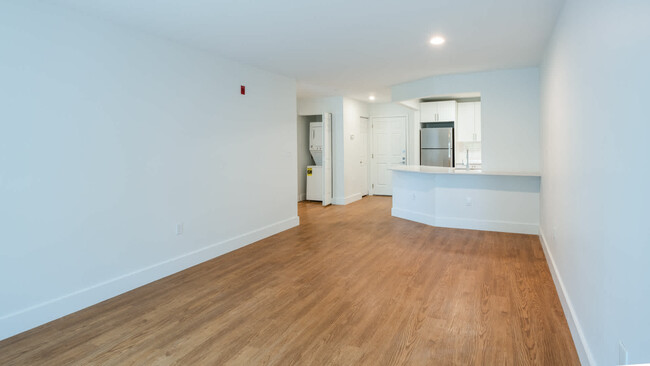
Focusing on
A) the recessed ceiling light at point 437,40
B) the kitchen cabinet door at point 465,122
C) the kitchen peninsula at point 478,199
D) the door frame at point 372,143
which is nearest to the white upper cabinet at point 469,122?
the kitchen cabinet door at point 465,122

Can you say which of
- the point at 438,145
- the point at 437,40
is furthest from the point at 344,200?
the point at 437,40

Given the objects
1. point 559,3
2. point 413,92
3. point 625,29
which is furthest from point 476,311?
point 413,92

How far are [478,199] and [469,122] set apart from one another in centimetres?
279

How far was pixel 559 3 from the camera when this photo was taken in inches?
123

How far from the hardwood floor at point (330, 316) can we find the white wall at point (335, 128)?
4.00m

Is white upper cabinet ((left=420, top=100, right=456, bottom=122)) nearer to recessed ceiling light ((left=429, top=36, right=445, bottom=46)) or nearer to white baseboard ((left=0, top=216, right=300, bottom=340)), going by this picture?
recessed ceiling light ((left=429, top=36, right=445, bottom=46))

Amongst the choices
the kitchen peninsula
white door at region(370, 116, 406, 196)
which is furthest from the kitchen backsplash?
the kitchen peninsula

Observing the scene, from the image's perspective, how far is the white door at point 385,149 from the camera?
978 cm

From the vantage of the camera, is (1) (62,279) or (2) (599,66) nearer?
(2) (599,66)

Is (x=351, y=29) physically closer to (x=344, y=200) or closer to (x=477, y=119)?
(x=477, y=119)

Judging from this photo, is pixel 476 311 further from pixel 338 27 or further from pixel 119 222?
pixel 119 222

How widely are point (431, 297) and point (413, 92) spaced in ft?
13.8

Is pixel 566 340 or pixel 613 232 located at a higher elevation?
pixel 613 232

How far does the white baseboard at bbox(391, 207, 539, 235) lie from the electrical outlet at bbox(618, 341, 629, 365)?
4301 mm
